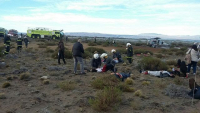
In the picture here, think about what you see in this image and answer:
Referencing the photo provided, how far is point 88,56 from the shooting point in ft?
63.8

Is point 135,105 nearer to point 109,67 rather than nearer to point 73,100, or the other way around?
→ point 73,100

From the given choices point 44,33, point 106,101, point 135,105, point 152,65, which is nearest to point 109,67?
point 152,65

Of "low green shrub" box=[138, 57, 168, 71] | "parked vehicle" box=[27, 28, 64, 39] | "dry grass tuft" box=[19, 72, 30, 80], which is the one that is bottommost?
"dry grass tuft" box=[19, 72, 30, 80]

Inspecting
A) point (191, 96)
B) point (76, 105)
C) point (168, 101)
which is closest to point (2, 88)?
point (76, 105)

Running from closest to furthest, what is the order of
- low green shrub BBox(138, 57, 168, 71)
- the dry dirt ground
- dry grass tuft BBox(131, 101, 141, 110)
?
1. the dry dirt ground
2. dry grass tuft BBox(131, 101, 141, 110)
3. low green shrub BBox(138, 57, 168, 71)

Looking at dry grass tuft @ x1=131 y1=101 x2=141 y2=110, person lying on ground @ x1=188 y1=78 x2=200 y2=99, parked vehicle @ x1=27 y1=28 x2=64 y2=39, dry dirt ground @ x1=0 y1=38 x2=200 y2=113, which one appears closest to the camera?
dry dirt ground @ x1=0 y1=38 x2=200 y2=113

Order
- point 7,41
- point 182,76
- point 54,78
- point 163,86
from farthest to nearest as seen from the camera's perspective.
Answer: point 7,41 < point 182,76 < point 54,78 < point 163,86

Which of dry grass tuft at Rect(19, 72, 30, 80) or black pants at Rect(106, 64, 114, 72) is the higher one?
black pants at Rect(106, 64, 114, 72)

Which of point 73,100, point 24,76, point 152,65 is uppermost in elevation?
point 152,65

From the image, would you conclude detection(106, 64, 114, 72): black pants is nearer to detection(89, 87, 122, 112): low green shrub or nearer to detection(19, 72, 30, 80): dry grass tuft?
detection(19, 72, 30, 80): dry grass tuft

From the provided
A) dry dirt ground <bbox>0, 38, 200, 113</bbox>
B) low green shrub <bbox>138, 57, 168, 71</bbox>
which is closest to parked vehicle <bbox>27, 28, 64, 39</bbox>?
low green shrub <bbox>138, 57, 168, 71</bbox>

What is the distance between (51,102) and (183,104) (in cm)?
423

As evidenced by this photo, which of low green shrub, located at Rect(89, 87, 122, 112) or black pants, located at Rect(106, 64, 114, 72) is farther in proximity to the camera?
black pants, located at Rect(106, 64, 114, 72)

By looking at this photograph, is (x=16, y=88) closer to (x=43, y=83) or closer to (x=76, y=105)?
(x=43, y=83)
